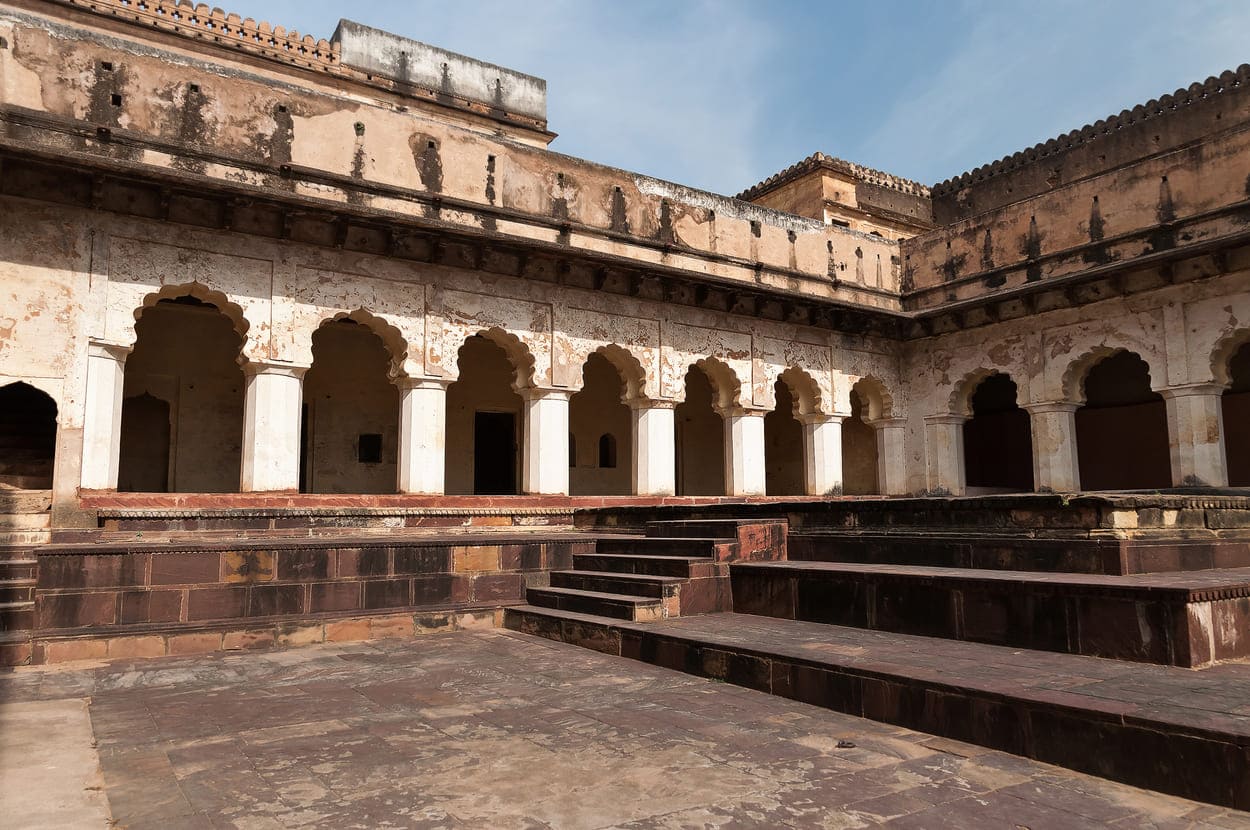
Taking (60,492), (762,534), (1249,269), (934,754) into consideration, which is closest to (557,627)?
(762,534)

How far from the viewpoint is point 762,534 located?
723cm

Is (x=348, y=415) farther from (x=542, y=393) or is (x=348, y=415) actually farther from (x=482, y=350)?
(x=542, y=393)

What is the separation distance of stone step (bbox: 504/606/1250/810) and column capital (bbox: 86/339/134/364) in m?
6.91

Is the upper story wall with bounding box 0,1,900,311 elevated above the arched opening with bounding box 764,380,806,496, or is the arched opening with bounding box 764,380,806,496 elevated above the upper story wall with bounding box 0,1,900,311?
the upper story wall with bounding box 0,1,900,311

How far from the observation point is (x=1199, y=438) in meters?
12.3

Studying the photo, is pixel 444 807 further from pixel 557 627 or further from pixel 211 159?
pixel 211 159

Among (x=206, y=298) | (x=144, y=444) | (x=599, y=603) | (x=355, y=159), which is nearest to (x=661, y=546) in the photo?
(x=599, y=603)

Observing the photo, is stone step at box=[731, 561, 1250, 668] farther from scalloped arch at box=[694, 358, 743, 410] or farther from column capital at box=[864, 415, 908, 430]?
column capital at box=[864, 415, 908, 430]

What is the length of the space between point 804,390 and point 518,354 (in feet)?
17.8

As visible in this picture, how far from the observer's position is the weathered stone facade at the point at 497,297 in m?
9.45

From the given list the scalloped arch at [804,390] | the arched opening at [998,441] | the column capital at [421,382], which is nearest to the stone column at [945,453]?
the scalloped arch at [804,390]

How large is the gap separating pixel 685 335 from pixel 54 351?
8.17m

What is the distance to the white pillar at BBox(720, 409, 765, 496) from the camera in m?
14.0

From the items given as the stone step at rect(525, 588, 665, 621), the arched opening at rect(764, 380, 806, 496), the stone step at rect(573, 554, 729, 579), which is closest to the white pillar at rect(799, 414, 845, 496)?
the arched opening at rect(764, 380, 806, 496)
